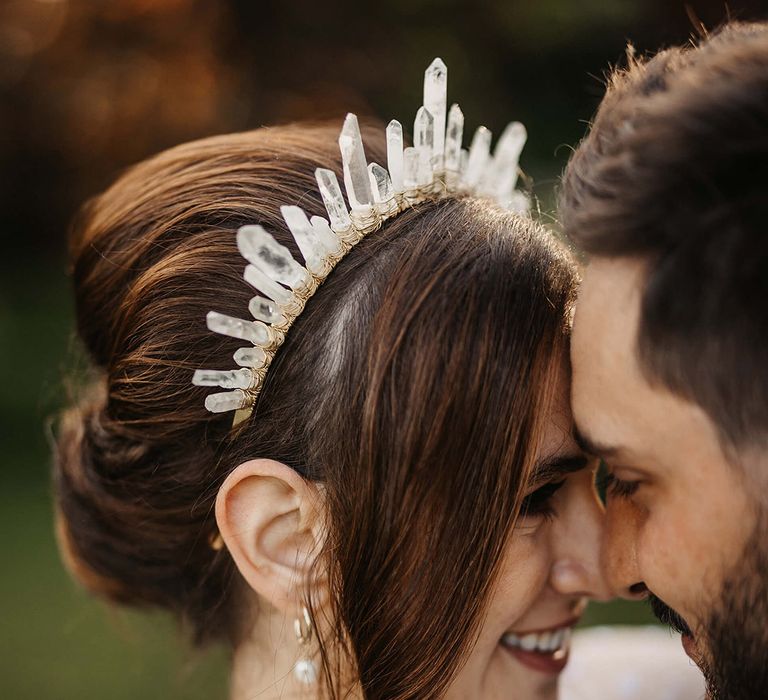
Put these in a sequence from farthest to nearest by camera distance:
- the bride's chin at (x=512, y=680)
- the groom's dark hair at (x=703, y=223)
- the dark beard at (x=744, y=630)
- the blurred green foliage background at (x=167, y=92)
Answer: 1. the blurred green foliage background at (x=167, y=92)
2. the bride's chin at (x=512, y=680)
3. the dark beard at (x=744, y=630)
4. the groom's dark hair at (x=703, y=223)

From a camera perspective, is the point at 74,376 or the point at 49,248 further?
the point at 49,248

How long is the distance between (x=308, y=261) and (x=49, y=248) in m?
3.93

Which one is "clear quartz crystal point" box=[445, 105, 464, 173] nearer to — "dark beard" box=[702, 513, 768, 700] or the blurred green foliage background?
"dark beard" box=[702, 513, 768, 700]

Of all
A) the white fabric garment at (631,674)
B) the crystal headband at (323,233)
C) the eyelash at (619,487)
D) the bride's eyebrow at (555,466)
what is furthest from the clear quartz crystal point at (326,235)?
the white fabric garment at (631,674)

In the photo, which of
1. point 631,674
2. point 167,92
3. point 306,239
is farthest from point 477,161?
point 167,92

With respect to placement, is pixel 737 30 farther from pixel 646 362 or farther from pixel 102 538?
pixel 102 538

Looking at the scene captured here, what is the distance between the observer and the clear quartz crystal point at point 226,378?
5.49 feet

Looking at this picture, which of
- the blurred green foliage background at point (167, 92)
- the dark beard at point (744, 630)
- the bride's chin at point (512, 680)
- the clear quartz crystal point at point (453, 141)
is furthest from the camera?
the blurred green foliage background at point (167, 92)

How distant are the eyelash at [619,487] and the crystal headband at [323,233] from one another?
0.63m

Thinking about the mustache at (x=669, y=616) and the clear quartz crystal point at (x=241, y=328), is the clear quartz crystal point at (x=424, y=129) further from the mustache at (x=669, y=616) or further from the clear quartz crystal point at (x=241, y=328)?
the mustache at (x=669, y=616)

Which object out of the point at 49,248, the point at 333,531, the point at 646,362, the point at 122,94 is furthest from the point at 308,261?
the point at 49,248

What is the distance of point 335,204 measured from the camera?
66.3 inches

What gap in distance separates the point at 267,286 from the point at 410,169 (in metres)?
0.36

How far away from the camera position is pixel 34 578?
393 cm
